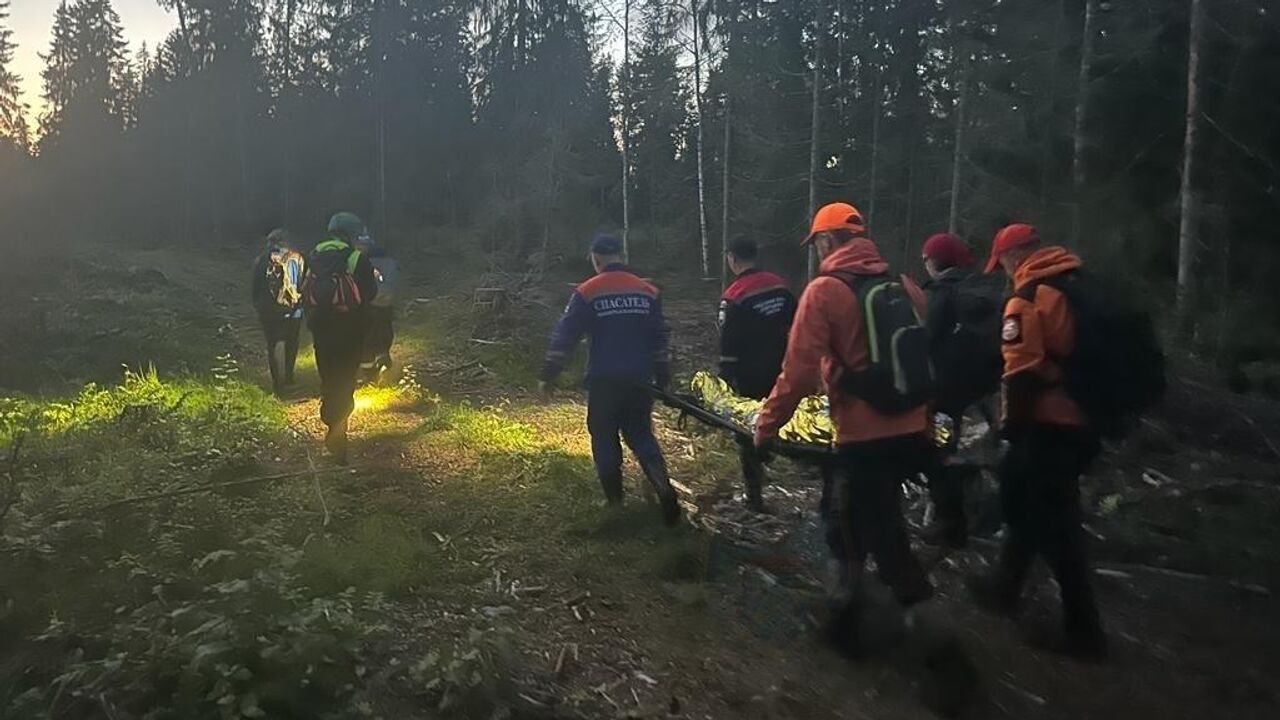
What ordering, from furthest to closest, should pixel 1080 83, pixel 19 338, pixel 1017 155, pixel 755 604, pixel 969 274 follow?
pixel 1017 155
pixel 1080 83
pixel 19 338
pixel 969 274
pixel 755 604

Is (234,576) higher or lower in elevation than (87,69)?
lower

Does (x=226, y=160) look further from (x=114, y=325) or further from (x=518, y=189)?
(x=114, y=325)

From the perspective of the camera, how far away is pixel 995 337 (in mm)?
5961

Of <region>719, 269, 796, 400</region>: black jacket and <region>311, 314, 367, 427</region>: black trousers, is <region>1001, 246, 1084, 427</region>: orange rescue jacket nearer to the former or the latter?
<region>719, 269, 796, 400</region>: black jacket

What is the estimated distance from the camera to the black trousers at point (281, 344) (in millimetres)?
10930

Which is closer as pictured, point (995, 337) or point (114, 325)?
point (995, 337)

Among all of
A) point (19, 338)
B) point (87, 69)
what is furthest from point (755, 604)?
point (87, 69)

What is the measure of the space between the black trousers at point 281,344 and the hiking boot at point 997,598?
889cm

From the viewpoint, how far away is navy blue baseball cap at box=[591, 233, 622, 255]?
6.32 metres

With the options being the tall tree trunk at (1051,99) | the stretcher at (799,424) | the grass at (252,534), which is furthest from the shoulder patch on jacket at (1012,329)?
the tall tree trunk at (1051,99)

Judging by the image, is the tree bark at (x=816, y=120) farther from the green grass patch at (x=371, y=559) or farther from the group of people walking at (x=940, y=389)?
the green grass patch at (x=371, y=559)

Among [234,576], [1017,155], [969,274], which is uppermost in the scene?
[1017,155]

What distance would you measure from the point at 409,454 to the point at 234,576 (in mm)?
3261

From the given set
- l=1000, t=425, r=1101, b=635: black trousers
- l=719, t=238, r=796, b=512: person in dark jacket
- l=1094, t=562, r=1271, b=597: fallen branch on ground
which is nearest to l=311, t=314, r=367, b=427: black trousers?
l=719, t=238, r=796, b=512: person in dark jacket
